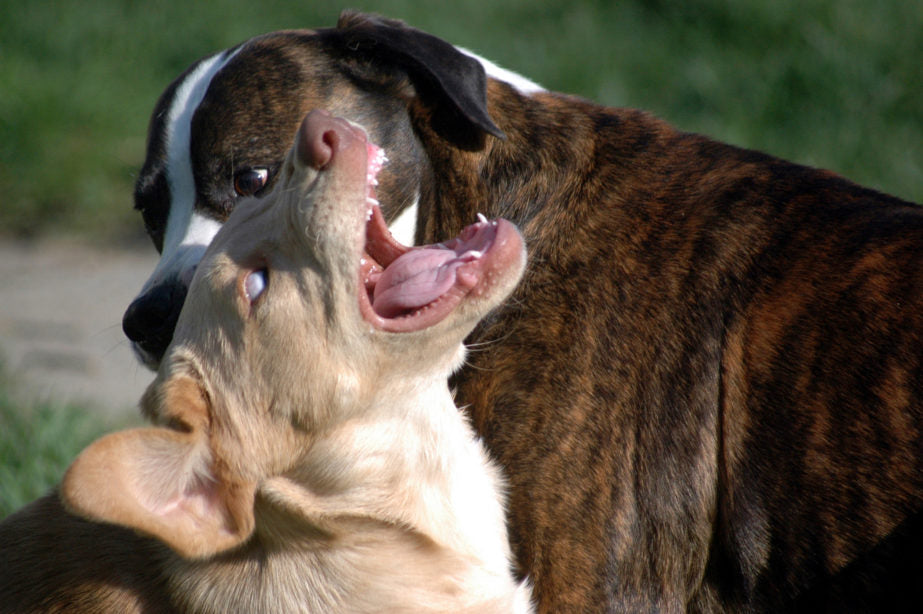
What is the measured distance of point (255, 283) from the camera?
2.71 metres

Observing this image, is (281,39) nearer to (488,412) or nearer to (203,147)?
(203,147)

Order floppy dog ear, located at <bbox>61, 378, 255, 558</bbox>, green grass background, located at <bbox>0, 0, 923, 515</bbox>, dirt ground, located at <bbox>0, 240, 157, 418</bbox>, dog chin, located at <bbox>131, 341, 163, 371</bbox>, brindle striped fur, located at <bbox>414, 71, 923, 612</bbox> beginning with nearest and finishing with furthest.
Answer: floppy dog ear, located at <bbox>61, 378, 255, 558</bbox> < brindle striped fur, located at <bbox>414, 71, 923, 612</bbox> < dog chin, located at <bbox>131, 341, 163, 371</bbox> < dirt ground, located at <bbox>0, 240, 157, 418</bbox> < green grass background, located at <bbox>0, 0, 923, 515</bbox>

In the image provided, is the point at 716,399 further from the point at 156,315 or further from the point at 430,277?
the point at 156,315

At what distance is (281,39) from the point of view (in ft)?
11.4

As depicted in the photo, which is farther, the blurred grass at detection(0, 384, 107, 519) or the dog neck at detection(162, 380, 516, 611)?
the blurred grass at detection(0, 384, 107, 519)

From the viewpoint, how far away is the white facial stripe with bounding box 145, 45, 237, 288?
3.28 m

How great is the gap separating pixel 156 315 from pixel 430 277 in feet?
2.94

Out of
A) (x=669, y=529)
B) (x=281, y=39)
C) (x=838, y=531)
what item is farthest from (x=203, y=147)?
(x=838, y=531)

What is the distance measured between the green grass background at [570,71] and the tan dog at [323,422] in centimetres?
433

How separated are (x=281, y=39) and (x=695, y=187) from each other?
1357 millimetres

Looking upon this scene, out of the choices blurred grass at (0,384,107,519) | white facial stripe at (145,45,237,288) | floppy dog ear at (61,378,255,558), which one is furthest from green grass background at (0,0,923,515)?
floppy dog ear at (61,378,255,558)

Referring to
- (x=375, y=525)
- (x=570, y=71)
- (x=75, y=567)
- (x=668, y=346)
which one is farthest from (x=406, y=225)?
(x=570, y=71)

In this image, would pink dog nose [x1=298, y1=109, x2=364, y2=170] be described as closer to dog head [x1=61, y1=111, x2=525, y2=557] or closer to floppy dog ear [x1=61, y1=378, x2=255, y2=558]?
dog head [x1=61, y1=111, x2=525, y2=557]

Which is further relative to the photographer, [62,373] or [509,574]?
[62,373]
